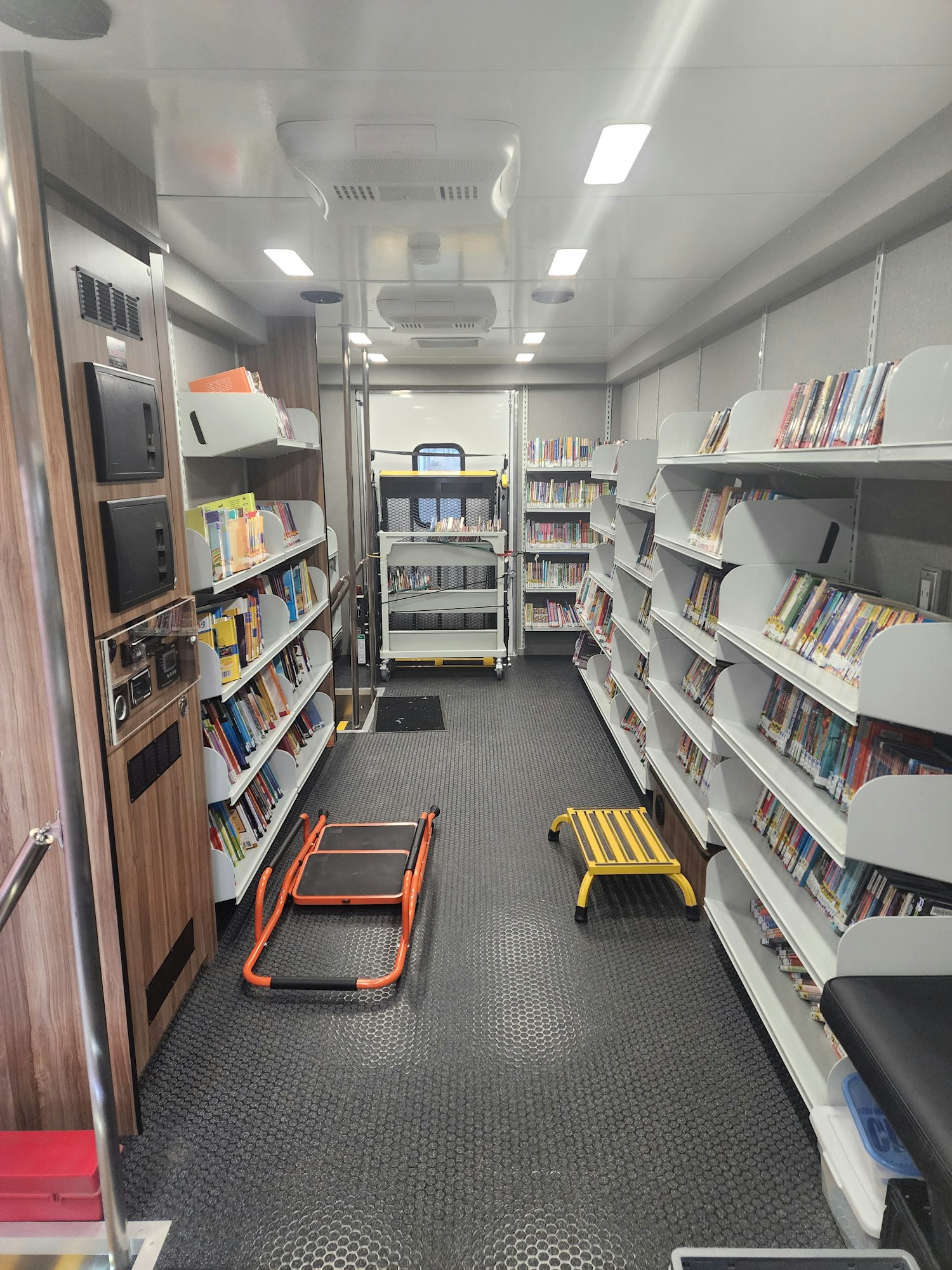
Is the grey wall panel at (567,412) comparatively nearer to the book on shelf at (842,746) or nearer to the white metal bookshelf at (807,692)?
the white metal bookshelf at (807,692)

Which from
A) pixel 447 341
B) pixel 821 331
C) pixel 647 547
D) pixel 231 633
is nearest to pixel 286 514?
pixel 231 633

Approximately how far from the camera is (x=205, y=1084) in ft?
6.91

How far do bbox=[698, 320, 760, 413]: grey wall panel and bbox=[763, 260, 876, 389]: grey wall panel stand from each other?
17cm

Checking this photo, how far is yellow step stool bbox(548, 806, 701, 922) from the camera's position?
2906mm

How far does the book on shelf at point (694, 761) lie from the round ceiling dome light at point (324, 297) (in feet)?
8.82

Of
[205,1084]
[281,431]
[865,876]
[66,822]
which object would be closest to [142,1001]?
[205,1084]

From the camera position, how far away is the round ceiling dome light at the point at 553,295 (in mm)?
3656

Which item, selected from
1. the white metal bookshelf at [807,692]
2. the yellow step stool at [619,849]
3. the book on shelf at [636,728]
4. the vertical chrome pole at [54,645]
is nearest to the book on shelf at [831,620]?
the white metal bookshelf at [807,692]

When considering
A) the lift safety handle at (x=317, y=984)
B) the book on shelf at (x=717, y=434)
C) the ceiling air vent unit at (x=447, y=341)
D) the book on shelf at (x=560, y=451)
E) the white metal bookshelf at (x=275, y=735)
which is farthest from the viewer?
the book on shelf at (x=560, y=451)

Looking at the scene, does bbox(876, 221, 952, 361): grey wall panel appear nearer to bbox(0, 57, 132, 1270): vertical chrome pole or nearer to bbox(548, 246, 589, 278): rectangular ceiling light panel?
bbox(548, 246, 589, 278): rectangular ceiling light panel

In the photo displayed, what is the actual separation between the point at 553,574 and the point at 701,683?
3.56 metres

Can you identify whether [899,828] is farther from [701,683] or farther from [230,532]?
[230,532]

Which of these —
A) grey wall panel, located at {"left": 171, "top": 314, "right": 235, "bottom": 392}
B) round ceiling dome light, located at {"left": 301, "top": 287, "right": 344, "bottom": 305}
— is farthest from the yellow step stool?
round ceiling dome light, located at {"left": 301, "top": 287, "right": 344, "bottom": 305}

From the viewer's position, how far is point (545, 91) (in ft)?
5.59
